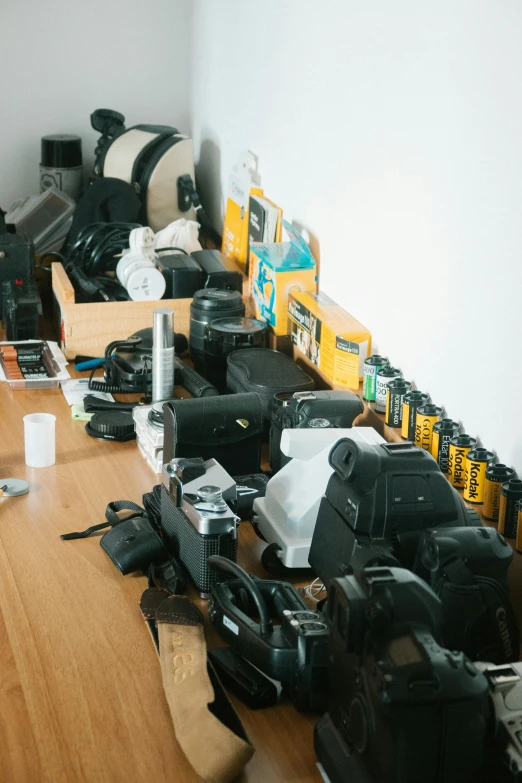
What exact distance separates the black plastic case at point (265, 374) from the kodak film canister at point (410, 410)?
0.28 metres

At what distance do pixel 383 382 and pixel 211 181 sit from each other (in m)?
1.70

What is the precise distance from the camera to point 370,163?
2.02 meters

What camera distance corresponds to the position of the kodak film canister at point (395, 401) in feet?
5.98

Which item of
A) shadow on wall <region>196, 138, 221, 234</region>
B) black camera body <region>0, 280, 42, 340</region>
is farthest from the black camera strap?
shadow on wall <region>196, 138, 221, 234</region>

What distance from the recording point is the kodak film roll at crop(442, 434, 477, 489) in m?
1.63

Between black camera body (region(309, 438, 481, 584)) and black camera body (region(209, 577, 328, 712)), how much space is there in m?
0.09

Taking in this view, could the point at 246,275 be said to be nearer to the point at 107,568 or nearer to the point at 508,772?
the point at 107,568

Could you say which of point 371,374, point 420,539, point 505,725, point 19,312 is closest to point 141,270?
point 19,312

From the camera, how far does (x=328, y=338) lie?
2.08 m

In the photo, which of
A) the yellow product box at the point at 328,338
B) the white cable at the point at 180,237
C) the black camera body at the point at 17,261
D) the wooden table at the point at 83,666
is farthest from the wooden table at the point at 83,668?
the white cable at the point at 180,237

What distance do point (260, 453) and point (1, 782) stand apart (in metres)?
0.87

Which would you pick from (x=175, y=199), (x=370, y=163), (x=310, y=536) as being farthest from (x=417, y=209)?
(x=175, y=199)

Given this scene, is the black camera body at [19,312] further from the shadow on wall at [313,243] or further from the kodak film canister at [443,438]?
the kodak film canister at [443,438]

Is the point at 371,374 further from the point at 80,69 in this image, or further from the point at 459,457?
the point at 80,69
